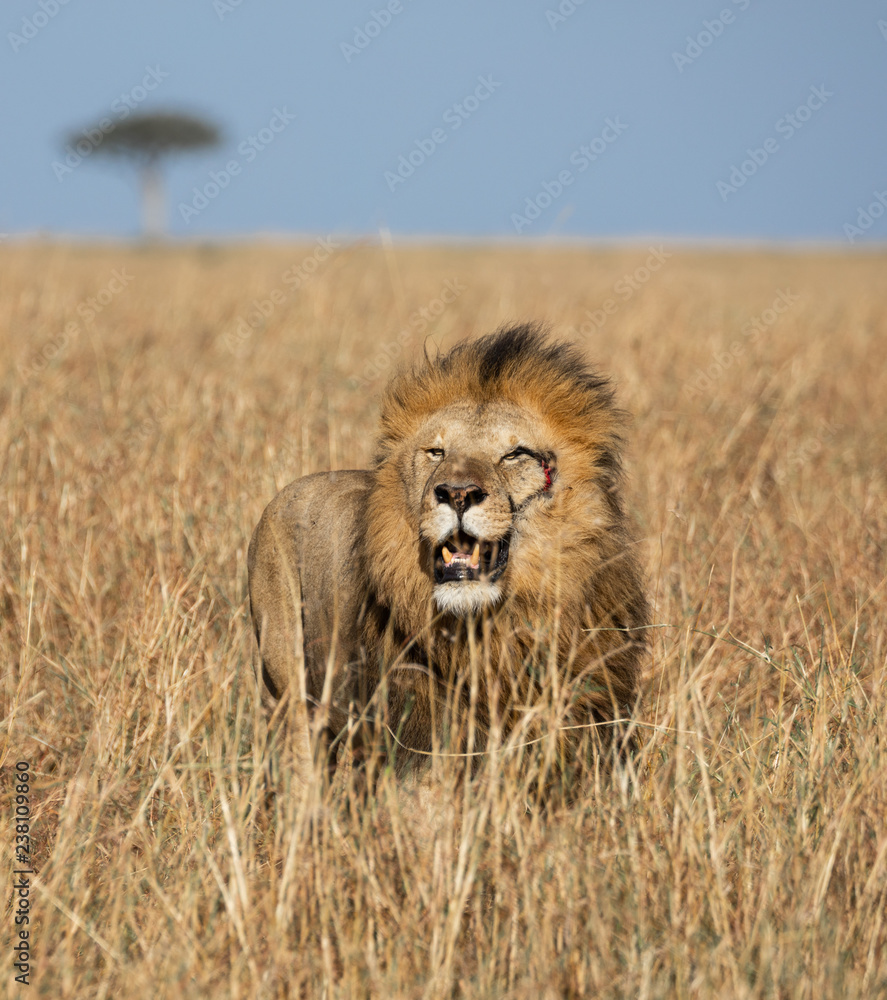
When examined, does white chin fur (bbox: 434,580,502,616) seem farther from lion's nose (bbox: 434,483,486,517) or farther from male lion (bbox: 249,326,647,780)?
lion's nose (bbox: 434,483,486,517)

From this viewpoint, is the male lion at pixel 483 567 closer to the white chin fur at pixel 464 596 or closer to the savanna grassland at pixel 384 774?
the white chin fur at pixel 464 596

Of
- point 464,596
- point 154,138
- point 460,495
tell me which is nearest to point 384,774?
point 464,596

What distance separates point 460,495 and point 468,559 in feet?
0.62

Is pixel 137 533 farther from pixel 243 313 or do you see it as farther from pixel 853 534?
pixel 243 313

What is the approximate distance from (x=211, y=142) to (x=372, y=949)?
A: 46.8 meters

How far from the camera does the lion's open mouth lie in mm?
3049

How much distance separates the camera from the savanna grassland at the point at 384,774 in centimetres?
242

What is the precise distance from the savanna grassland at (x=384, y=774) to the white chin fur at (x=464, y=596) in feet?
1.31

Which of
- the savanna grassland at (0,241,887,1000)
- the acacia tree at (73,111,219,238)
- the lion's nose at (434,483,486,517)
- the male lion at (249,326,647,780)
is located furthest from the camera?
the acacia tree at (73,111,219,238)

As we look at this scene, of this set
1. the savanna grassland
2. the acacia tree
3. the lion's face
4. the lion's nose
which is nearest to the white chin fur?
the lion's face

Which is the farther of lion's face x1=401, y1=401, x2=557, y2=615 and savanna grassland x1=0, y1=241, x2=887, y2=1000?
lion's face x1=401, y1=401, x2=557, y2=615

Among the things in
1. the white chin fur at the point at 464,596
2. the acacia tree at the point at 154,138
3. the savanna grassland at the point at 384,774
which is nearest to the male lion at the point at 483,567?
the white chin fur at the point at 464,596

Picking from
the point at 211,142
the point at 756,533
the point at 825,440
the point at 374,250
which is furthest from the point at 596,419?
the point at 211,142

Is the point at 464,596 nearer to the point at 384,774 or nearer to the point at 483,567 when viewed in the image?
the point at 483,567
